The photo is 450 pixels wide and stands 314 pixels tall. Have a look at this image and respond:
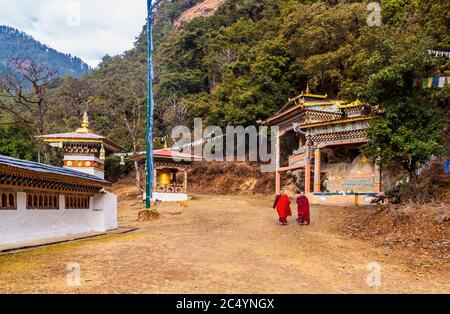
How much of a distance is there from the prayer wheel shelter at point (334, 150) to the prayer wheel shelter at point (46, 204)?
1259 centimetres

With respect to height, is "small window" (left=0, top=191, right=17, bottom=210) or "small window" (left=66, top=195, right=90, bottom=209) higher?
"small window" (left=0, top=191, right=17, bottom=210)

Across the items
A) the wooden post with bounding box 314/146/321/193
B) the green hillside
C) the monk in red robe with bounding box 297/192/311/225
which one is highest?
the green hillside

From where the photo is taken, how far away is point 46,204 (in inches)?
529

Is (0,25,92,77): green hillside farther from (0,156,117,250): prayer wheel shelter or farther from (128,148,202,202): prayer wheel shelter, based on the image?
(0,156,117,250): prayer wheel shelter

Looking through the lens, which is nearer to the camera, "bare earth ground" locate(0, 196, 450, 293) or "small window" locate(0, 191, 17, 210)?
"bare earth ground" locate(0, 196, 450, 293)

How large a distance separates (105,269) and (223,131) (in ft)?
119

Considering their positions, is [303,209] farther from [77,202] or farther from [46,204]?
[46,204]

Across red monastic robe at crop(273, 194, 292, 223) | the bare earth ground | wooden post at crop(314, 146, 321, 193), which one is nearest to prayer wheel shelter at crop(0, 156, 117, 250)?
the bare earth ground

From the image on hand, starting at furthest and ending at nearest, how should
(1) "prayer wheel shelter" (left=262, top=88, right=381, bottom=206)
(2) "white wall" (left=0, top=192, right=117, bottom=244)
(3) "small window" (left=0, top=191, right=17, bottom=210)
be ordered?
(1) "prayer wheel shelter" (left=262, top=88, right=381, bottom=206) → (2) "white wall" (left=0, top=192, right=117, bottom=244) → (3) "small window" (left=0, top=191, right=17, bottom=210)

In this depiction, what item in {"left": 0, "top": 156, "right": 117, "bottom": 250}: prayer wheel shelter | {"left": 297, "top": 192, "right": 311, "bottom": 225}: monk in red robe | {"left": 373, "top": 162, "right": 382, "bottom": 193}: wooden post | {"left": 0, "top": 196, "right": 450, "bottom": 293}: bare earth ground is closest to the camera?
{"left": 0, "top": 196, "right": 450, "bottom": 293}: bare earth ground

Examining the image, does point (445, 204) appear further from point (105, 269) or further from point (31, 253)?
point (31, 253)

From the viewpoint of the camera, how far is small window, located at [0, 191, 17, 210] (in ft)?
35.9

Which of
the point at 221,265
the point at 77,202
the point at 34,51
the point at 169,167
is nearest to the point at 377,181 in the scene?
the point at 77,202

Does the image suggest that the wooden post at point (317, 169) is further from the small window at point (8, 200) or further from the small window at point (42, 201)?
the small window at point (8, 200)
